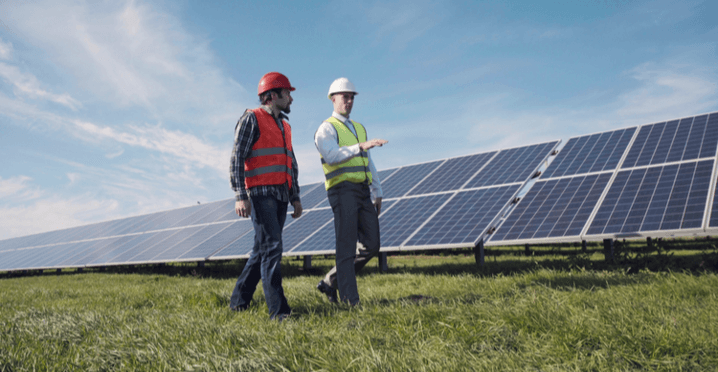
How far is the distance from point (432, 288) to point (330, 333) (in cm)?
252

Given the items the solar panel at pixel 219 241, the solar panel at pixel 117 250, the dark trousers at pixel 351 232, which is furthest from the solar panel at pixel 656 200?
the solar panel at pixel 117 250

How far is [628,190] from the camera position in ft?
24.3

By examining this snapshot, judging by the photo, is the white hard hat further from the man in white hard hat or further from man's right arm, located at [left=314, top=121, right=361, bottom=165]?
man's right arm, located at [left=314, top=121, right=361, bottom=165]

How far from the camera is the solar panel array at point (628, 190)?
6.18m

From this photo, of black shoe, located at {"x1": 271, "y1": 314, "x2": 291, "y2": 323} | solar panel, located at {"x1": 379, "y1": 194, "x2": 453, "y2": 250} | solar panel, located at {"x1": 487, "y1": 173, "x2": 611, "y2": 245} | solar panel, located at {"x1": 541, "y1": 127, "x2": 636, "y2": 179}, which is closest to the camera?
black shoe, located at {"x1": 271, "y1": 314, "x2": 291, "y2": 323}

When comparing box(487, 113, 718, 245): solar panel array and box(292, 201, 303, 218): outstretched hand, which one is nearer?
box(292, 201, 303, 218): outstretched hand

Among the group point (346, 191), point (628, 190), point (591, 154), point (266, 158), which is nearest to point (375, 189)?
point (346, 191)

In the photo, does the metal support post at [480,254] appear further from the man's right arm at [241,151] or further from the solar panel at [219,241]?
the solar panel at [219,241]

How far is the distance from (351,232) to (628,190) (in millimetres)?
5692

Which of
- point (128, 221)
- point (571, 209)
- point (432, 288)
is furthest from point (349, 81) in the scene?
point (128, 221)

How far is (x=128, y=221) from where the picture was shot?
2116cm

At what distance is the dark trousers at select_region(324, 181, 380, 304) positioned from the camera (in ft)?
13.1

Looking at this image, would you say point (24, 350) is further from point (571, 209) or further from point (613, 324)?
point (571, 209)

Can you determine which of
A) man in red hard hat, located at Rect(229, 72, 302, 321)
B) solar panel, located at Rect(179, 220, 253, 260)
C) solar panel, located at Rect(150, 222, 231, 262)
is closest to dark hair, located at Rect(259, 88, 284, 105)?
man in red hard hat, located at Rect(229, 72, 302, 321)
